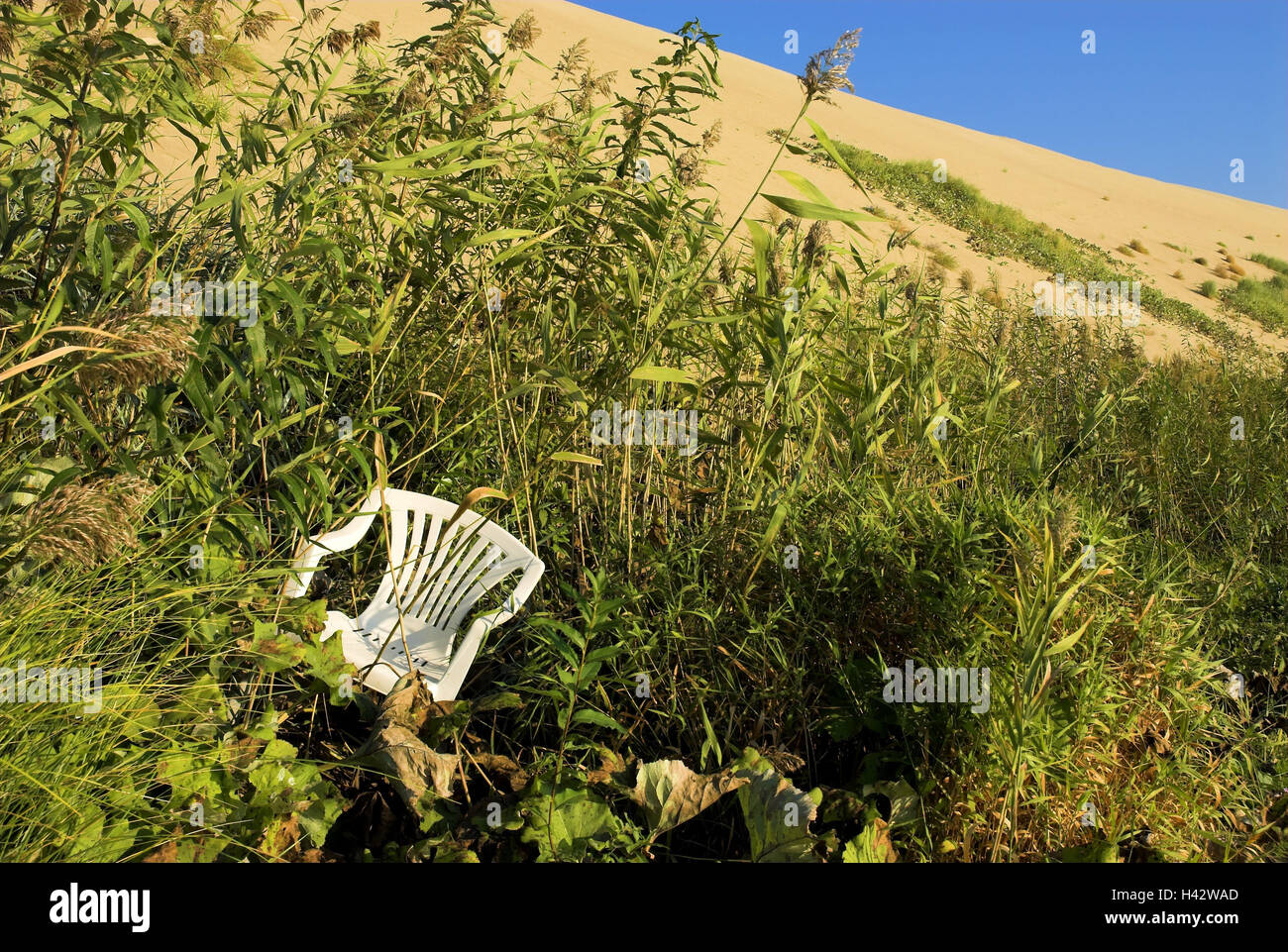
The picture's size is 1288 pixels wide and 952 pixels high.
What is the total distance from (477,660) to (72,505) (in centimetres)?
128

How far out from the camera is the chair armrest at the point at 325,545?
221 centimetres

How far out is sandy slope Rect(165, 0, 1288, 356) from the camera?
15258 millimetres

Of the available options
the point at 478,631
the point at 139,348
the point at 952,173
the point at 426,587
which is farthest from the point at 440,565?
the point at 952,173

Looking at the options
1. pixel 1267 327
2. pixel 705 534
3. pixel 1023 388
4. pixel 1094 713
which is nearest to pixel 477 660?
pixel 705 534

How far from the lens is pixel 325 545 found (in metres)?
2.30

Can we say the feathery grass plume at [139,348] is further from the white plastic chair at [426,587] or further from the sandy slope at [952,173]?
the sandy slope at [952,173]

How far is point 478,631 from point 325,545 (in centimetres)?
44

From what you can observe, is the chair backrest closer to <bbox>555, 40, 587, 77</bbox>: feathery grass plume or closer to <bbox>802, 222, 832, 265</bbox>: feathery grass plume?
<bbox>802, 222, 832, 265</bbox>: feathery grass plume

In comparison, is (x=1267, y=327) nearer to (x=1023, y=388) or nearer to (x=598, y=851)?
(x=1023, y=388)

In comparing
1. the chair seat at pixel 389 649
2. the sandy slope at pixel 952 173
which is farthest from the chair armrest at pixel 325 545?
the sandy slope at pixel 952 173

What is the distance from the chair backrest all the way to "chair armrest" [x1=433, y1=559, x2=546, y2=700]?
0.08 metres

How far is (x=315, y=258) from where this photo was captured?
2719mm

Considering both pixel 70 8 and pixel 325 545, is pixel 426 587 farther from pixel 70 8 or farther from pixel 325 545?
pixel 70 8

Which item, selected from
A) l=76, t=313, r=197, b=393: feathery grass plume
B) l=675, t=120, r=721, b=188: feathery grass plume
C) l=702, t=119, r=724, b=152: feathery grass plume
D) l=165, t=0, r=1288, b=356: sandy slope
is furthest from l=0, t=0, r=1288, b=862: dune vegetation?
l=165, t=0, r=1288, b=356: sandy slope
